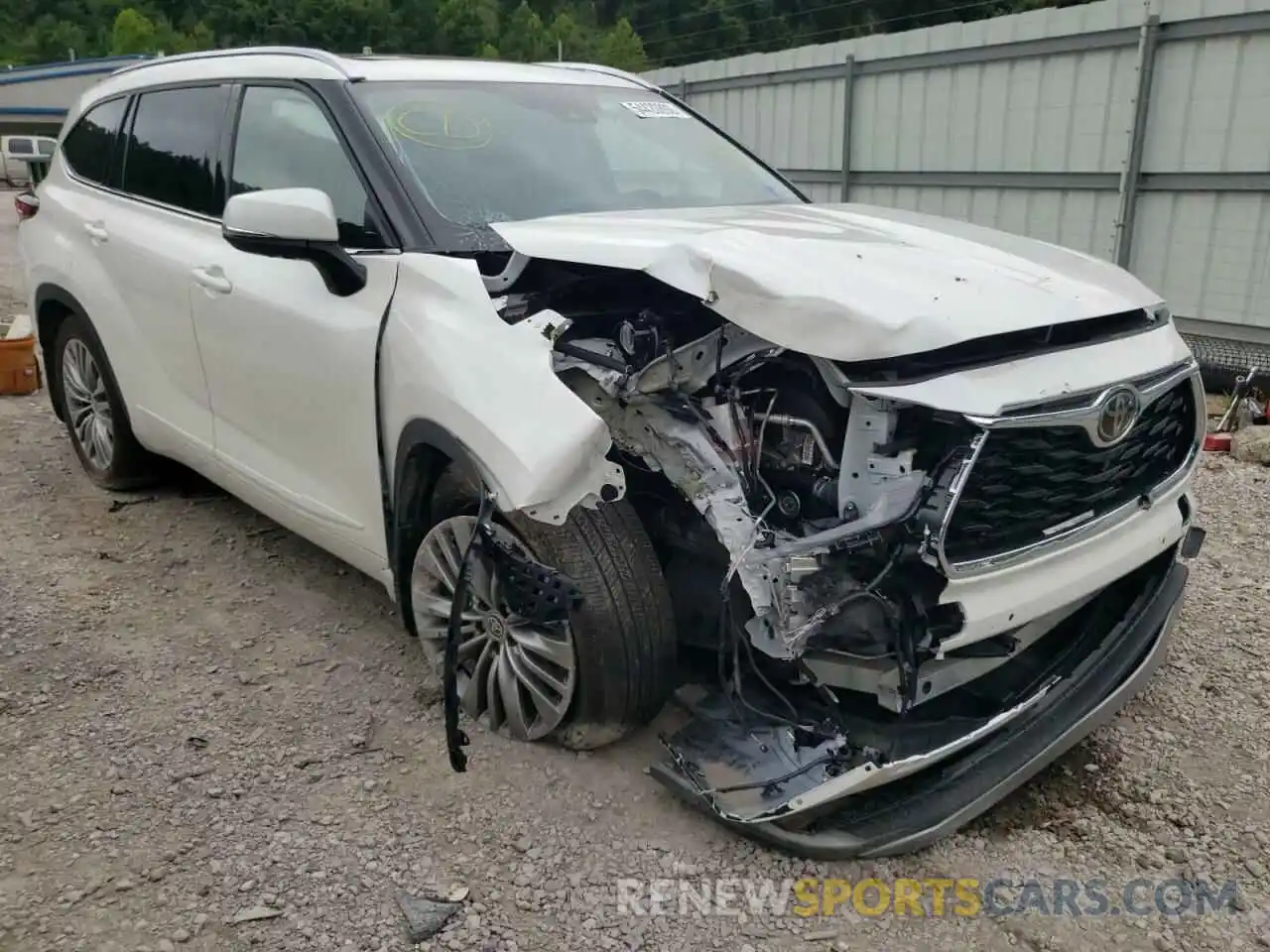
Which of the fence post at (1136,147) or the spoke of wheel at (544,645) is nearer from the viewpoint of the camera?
the spoke of wheel at (544,645)

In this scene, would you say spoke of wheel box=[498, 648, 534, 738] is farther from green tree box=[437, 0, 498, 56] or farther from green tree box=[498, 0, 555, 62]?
green tree box=[437, 0, 498, 56]

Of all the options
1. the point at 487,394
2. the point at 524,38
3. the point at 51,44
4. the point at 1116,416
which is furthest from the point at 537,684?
the point at 51,44

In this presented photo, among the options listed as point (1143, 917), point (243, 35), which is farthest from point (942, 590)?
point (243, 35)

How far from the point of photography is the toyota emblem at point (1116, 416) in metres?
2.53

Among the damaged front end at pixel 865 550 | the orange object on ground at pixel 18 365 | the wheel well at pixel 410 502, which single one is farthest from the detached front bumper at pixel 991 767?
the orange object on ground at pixel 18 365

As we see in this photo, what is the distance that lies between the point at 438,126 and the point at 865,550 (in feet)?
6.54

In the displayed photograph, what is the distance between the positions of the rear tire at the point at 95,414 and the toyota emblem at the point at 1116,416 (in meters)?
4.01

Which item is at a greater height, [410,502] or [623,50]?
[623,50]

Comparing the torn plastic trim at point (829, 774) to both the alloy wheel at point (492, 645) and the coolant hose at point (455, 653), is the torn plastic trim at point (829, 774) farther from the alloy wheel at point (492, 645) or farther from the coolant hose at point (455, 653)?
the coolant hose at point (455, 653)

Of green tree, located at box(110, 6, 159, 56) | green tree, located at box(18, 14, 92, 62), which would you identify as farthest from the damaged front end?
green tree, located at box(18, 14, 92, 62)

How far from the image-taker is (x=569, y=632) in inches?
111

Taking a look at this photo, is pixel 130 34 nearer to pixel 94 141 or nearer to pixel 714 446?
pixel 94 141

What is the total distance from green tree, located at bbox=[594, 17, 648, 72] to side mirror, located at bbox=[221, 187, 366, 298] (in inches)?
1470

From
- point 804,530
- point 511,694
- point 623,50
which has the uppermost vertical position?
point 623,50
